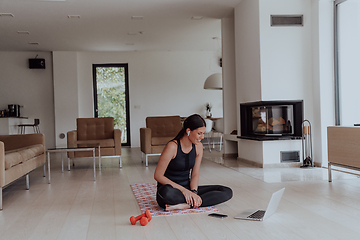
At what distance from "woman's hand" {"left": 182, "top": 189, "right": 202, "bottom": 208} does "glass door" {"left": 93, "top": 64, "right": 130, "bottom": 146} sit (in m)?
8.10

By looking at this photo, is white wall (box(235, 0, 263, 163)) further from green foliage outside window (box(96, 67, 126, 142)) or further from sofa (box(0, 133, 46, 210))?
green foliage outside window (box(96, 67, 126, 142))

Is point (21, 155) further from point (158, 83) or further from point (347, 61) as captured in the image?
point (158, 83)

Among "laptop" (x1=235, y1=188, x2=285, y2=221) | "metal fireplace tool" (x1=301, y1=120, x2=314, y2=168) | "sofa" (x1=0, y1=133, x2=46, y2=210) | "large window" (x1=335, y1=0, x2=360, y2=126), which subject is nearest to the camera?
"laptop" (x1=235, y1=188, x2=285, y2=221)

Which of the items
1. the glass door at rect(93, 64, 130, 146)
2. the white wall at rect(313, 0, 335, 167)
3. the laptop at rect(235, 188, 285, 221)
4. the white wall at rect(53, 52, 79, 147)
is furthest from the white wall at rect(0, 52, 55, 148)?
the laptop at rect(235, 188, 285, 221)

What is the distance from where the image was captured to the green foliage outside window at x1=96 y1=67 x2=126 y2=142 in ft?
35.7

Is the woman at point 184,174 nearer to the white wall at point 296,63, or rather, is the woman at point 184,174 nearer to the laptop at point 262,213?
the laptop at point 262,213

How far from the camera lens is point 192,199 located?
300cm

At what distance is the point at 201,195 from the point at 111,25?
5649mm

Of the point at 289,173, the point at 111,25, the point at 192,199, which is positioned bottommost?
the point at 289,173

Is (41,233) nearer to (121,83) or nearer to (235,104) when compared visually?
(235,104)

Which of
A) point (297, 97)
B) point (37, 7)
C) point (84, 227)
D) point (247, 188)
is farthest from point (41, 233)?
point (37, 7)

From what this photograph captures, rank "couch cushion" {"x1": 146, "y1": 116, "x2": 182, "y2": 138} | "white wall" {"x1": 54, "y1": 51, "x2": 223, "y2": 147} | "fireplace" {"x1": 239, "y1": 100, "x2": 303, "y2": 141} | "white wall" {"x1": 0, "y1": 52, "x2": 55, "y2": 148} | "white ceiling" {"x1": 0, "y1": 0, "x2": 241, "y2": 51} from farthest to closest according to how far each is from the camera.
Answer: "white wall" {"x1": 54, "y1": 51, "x2": 223, "y2": 147} → "white wall" {"x1": 0, "y1": 52, "x2": 55, "y2": 148} → "couch cushion" {"x1": 146, "y1": 116, "x2": 182, "y2": 138} → "white ceiling" {"x1": 0, "y1": 0, "x2": 241, "y2": 51} → "fireplace" {"x1": 239, "y1": 100, "x2": 303, "y2": 141}

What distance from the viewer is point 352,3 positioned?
543 centimetres

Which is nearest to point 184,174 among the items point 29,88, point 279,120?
point 279,120
